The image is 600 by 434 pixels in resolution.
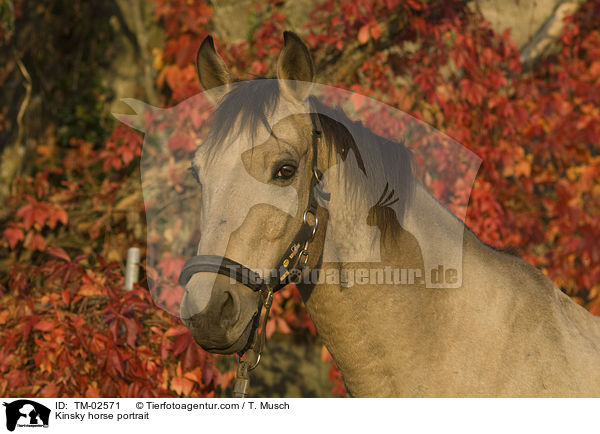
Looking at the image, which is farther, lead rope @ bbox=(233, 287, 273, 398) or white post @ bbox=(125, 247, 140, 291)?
white post @ bbox=(125, 247, 140, 291)

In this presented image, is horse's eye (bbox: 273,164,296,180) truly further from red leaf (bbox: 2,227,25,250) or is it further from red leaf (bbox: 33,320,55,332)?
Answer: red leaf (bbox: 2,227,25,250)

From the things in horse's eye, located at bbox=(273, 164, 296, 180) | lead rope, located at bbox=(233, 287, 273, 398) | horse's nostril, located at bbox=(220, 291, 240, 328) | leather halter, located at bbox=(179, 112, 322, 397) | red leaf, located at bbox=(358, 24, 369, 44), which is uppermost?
red leaf, located at bbox=(358, 24, 369, 44)

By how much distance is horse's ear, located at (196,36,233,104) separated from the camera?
227cm

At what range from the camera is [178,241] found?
4.32m

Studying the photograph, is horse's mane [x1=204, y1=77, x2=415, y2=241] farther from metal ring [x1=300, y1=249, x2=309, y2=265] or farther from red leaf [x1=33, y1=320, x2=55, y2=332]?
red leaf [x1=33, y1=320, x2=55, y2=332]

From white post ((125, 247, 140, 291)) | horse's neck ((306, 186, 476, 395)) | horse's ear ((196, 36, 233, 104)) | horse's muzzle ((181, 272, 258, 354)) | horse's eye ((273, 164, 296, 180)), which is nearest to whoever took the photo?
horse's muzzle ((181, 272, 258, 354))

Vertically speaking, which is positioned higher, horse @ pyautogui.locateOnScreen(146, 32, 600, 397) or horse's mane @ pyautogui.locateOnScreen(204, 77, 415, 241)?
horse's mane @ pyautogui.locateOnScreen(204, 77, 415, 241)

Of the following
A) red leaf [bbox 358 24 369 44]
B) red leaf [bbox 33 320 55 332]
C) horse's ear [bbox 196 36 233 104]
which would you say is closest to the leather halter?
horse's ear [bbox 196 36 233 104]

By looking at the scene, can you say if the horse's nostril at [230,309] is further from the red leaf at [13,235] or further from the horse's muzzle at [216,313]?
the red leaf at [13,235]

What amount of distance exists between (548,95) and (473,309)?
352 centimetres

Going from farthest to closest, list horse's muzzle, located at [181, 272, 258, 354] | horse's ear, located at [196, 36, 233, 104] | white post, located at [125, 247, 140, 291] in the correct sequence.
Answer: white post, located at [125, 247, 140, 291], horse's ear, located at [196, 36, 233, 104], horse's muzzle, located at [181, 272, 258, 354]

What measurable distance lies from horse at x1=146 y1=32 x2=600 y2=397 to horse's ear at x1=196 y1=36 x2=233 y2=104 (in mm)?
140

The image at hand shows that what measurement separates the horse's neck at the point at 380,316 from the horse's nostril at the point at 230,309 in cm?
43
